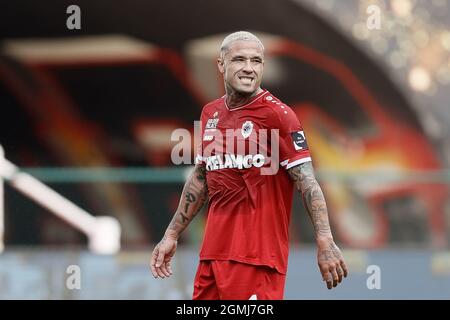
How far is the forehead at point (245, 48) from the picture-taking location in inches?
192

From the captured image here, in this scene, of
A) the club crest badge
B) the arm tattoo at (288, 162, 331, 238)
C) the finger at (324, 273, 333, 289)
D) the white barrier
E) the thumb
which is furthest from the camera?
the white barrier

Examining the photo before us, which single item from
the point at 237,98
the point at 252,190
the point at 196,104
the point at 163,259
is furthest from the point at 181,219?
the point at 196,104

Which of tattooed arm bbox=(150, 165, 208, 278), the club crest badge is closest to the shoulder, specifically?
the club crest badge

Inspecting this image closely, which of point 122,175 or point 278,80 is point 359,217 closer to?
point 278,80

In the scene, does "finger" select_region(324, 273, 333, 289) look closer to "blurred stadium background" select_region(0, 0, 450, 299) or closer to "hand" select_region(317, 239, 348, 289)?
"hand" select_region(317, 239, 348, 289)

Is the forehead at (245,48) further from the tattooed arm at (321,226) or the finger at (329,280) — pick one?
the finger at (329,280)

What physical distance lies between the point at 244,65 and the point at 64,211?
6.73 metres

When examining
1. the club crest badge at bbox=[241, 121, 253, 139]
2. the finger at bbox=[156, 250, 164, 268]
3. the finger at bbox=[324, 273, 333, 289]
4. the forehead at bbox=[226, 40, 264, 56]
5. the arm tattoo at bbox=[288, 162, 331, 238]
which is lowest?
the finger at bbox=[324, 273, 333, 289]

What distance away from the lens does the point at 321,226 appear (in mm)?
4801

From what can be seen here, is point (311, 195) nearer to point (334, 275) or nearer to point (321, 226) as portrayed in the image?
point (321, 226)

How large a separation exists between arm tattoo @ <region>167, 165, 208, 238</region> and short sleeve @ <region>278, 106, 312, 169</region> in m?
0.51

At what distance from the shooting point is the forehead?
4.87 m
